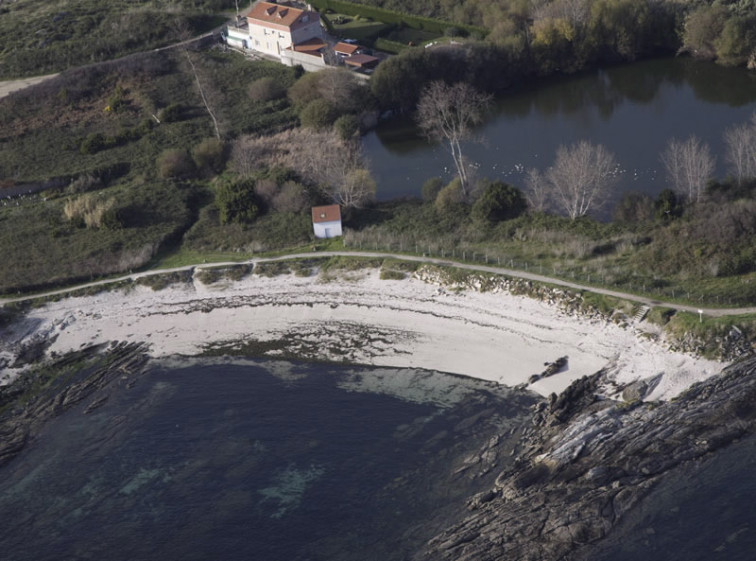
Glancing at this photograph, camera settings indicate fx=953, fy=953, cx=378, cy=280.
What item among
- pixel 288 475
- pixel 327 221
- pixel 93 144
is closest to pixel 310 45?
pixel 93 144

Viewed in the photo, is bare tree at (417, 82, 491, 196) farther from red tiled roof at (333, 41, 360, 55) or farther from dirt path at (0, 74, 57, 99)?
dirt path at (0, 74, 57, 99)

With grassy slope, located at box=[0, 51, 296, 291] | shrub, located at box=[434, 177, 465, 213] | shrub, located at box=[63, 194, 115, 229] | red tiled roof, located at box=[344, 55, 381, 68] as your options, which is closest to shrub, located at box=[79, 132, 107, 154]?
grassy slope, located at box=[0, 51, 296, 291]

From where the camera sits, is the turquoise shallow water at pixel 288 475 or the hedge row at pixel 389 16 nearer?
the turquoise shallow water at pixel 288 475

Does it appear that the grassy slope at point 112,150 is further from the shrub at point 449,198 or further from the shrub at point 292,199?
the shrub at point 449,198

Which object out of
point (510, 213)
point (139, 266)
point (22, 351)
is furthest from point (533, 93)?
point (22, 351)

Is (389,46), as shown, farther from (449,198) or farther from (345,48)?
(449,198)

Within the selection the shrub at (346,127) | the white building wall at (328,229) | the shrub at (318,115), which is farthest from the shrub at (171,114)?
the white building wall at (328,229)

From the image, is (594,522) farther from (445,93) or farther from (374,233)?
(445,93)
